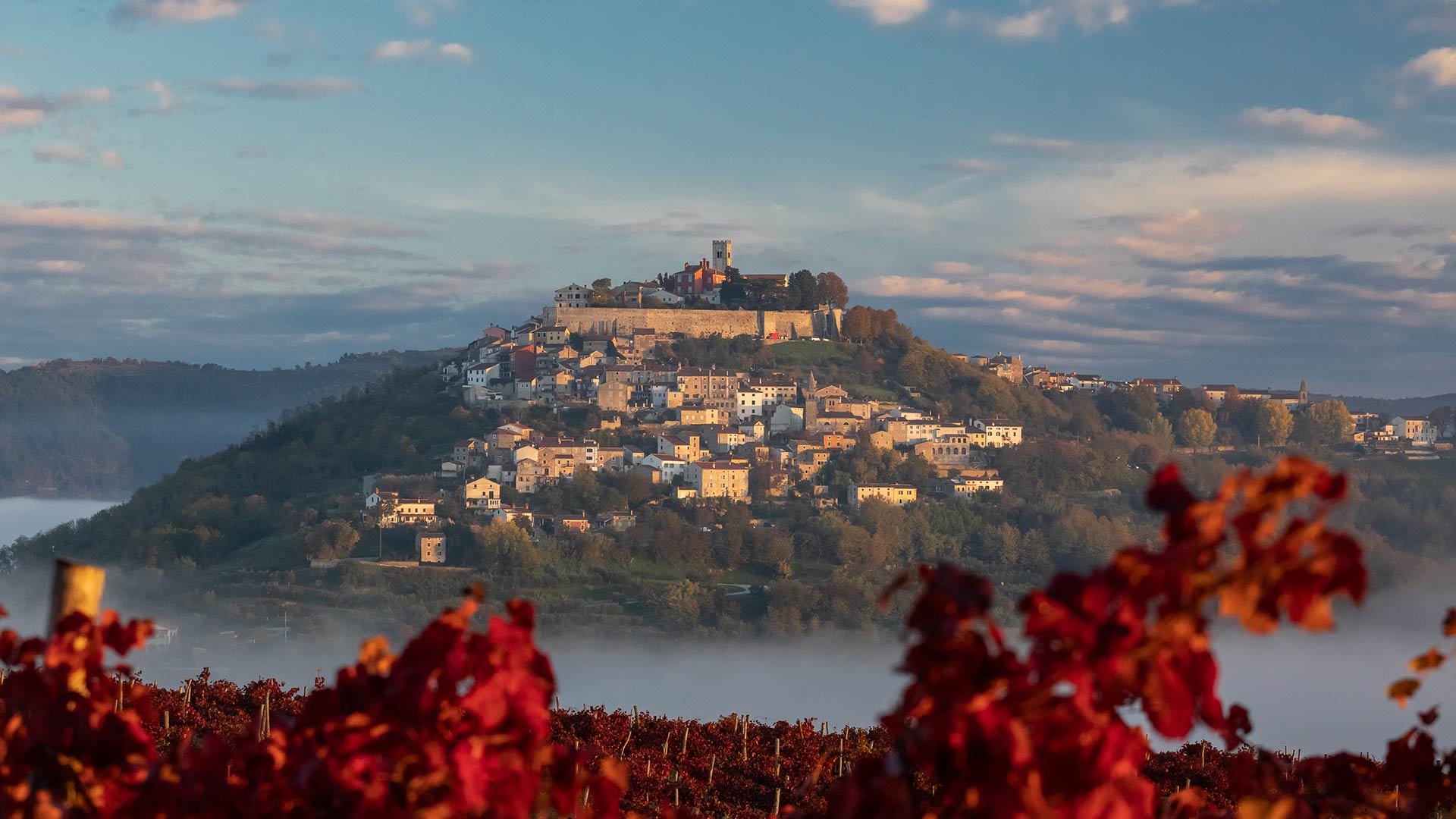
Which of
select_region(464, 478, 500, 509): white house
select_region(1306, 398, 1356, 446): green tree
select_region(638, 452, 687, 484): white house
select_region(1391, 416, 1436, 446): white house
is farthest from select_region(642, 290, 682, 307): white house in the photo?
select_region(1391, 416, 1436, 446): white house

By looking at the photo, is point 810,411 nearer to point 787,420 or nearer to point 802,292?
point 787,420

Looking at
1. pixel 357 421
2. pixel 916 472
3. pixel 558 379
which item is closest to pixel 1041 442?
pixel 916 472

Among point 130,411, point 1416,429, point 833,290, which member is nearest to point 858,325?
point 833,290

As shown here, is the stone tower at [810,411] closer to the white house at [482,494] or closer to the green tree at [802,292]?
the green tree at [802,292]

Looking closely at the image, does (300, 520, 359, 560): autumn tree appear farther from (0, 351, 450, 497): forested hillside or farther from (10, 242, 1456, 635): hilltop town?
(0, 351, 450, 497): forested hillside

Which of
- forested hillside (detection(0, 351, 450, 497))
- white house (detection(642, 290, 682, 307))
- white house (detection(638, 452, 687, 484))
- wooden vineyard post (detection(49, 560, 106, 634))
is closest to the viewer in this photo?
wooden vineyard post (detection(49, 560, 106, 634))
